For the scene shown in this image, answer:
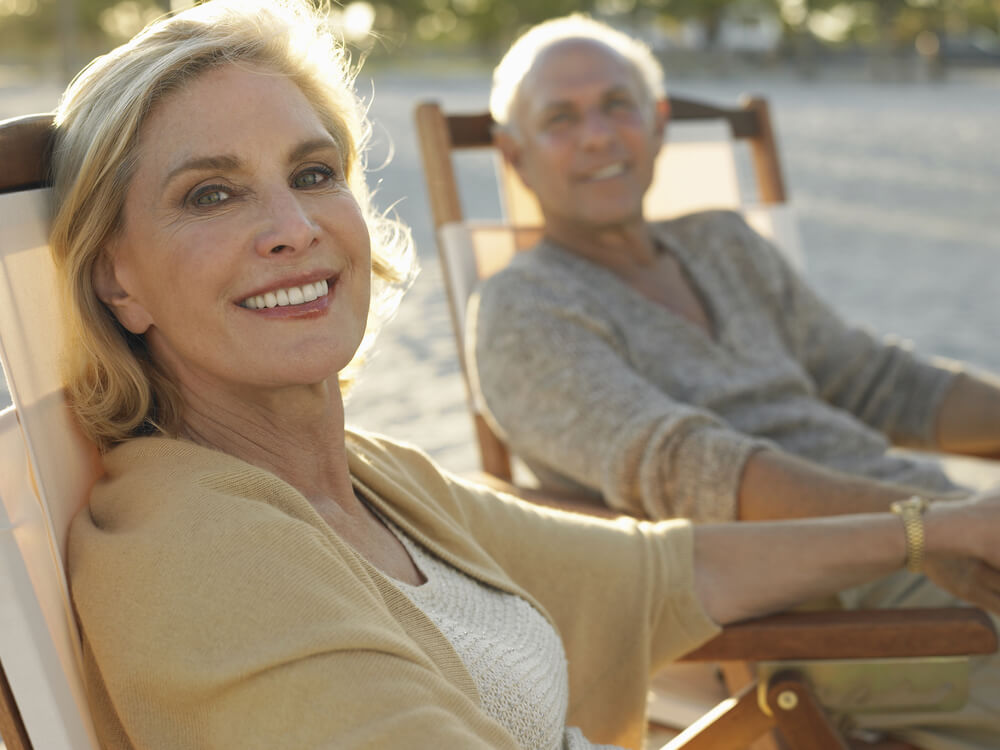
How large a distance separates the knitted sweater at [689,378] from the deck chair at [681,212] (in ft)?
0.56

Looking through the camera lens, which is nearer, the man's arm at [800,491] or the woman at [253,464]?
the woman at [253,464]

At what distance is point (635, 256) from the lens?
3.09 meters

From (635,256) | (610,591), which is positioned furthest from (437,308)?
(610,591)

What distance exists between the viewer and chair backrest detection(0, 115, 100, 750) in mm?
1251

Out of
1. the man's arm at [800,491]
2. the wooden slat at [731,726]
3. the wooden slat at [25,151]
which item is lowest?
the wooden slat at [731,726]

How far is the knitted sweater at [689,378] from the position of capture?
2.49 metres

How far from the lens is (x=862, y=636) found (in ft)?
6.20

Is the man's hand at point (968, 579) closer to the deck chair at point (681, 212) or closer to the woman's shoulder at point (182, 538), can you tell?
the deck chair at point (681, 212)

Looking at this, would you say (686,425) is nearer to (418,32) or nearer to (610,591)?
(610,591)

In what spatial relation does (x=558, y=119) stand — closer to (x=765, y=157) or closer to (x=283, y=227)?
(x=765, y=157)

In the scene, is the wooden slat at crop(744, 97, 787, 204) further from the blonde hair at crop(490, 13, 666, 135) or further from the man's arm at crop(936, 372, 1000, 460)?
the man's arm at crop(936, 372, 1000, 460)

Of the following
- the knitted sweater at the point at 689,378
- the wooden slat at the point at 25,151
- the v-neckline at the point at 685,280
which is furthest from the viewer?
the v-neckline at the point at 685,280

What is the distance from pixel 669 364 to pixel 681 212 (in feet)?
3.36

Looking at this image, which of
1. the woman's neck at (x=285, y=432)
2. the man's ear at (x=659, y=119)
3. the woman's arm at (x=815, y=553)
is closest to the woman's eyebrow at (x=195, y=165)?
the woman's neck at (x=285, y=432)
